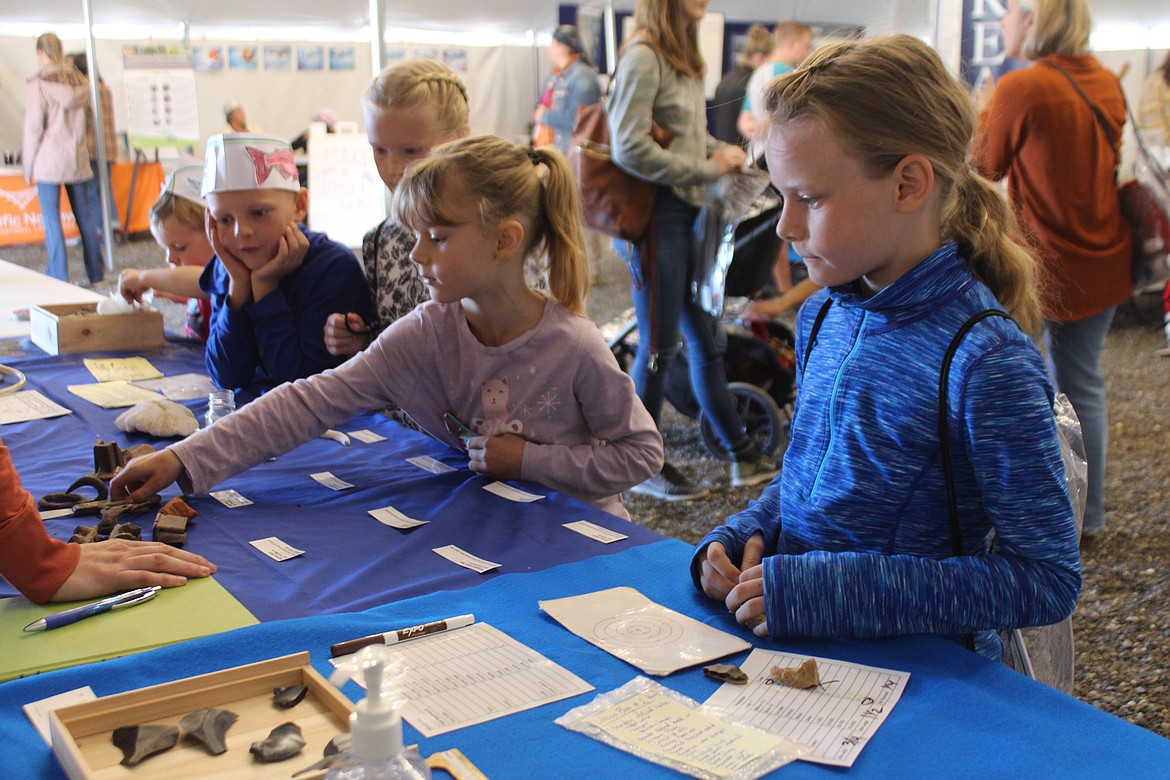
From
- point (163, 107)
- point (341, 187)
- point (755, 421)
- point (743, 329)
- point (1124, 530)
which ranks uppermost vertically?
point (163, 107)

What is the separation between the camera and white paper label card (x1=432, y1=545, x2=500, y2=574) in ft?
4.30

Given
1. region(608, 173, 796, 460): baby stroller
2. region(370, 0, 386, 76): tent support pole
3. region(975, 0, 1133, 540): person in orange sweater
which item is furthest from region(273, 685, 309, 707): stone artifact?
region(370, 0, 386, 76): tent support pole

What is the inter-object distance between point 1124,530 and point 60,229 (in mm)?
7173

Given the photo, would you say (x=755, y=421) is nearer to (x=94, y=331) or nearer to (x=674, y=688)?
(x=94, y=331)

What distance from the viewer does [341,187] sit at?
7215mm

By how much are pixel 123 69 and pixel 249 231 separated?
21.9 ft

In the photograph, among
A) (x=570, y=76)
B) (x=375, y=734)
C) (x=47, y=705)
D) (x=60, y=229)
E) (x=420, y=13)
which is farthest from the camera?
(x=420, y=13)

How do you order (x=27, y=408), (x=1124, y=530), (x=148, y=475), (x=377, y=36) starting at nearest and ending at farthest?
(x=148, y=475) < (x=27, y=408) < (x=1124, y=530) < (x=377, y=36)

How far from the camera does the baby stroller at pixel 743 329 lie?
3.43 meters

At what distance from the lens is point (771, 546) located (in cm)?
132

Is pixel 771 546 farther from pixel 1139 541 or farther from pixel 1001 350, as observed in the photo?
pixel 1139 541

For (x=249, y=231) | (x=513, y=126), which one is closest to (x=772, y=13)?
(x=513, y=126)

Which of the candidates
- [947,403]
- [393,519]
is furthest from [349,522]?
[947,403]

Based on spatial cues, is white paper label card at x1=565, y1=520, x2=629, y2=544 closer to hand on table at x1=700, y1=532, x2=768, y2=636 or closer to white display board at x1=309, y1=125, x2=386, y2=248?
hand on table at x1=700, y1=532, x2=768, y2=636
